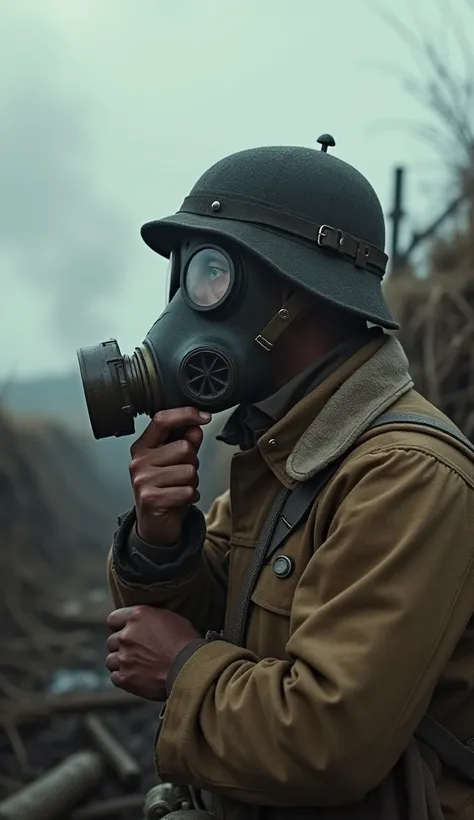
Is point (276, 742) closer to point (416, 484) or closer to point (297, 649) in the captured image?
point (297, 649)

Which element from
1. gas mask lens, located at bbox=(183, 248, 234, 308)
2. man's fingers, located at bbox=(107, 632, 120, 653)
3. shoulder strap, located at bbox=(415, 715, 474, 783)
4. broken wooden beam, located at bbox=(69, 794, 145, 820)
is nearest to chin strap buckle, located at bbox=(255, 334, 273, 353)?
gas mask lens, located at bbox=(183, 248, 234, 308)

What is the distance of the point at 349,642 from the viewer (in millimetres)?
1561

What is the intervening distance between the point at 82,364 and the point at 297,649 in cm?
78

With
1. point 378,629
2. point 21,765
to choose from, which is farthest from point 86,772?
point 378,629

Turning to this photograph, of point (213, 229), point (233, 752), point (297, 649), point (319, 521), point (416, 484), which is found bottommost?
point (233, 752)

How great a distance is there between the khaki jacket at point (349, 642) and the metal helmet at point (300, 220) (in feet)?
0.81

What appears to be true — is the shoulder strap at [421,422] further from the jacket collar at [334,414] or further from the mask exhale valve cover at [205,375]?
the mask exhale valve cover at [205,375]

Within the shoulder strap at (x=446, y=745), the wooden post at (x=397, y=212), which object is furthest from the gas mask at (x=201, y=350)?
the wooden post at (x=397, y=212)

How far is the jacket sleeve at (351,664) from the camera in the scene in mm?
1540

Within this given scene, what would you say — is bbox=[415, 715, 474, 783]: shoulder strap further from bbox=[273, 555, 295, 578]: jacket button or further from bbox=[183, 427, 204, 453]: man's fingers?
bbox=[183, 427, 204, 453]: man's fingers

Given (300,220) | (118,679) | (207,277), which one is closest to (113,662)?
(118,679)

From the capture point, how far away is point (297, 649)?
5.31 ft

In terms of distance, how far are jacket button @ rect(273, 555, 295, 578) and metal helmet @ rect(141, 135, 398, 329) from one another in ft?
1.82

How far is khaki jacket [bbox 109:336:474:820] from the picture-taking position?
1.55m
